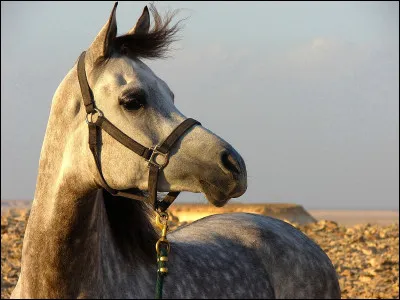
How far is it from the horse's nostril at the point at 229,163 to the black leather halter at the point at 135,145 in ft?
0.75

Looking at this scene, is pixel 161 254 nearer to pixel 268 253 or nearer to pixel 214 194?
pixel 214 194

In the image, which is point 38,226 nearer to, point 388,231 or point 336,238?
point 336,238

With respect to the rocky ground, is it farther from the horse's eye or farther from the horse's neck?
the horse's eye

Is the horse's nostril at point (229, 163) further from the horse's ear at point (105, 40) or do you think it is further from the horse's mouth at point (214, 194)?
the horse's ear at point (105, 40)

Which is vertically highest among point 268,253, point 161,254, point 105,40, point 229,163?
point 105,40

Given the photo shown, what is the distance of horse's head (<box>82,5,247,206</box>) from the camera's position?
11.3 ft

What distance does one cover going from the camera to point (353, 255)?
445 inches

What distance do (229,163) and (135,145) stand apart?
1.41ft

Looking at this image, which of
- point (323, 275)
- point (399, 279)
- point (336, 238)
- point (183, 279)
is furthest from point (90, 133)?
point (336, 238)

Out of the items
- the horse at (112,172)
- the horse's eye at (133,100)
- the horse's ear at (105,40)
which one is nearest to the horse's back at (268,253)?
the horse at (112,172)

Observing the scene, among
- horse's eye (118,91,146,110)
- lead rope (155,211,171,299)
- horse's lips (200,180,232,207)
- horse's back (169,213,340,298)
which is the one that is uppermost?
horse's eye (118,91,146,110)

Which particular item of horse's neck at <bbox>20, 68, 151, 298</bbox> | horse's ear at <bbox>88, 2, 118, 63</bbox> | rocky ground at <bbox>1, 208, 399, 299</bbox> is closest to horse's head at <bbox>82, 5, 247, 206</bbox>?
horse's ear at <bbox>88, 2, 118, 63</bbox>

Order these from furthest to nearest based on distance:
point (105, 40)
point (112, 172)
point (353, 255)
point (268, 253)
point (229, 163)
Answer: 1. point (353, 255)
2. point (268, 253)
3. point (105, 40)
4. point (112, 172)
5. point (229, 163)

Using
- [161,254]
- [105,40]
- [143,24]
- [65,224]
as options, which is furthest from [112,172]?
[143,24]
